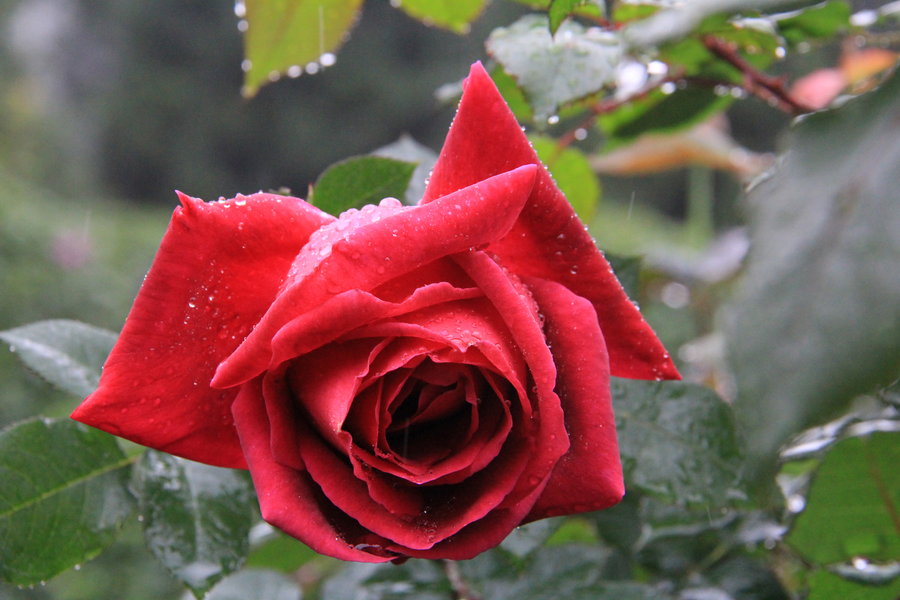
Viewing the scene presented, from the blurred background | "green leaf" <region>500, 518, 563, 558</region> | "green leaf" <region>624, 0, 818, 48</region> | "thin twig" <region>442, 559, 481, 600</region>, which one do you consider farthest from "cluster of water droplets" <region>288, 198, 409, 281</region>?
the blurred background

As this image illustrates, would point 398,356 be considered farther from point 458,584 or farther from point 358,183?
point 458,584

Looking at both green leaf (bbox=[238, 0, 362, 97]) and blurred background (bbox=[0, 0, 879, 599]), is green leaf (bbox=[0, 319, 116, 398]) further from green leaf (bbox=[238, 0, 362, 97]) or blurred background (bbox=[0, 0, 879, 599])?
blurred background (bbox=[0, 0, 879, 599])

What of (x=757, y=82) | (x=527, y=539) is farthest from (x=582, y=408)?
(x=757, y=82)

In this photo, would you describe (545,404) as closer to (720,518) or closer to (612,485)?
(612,485)

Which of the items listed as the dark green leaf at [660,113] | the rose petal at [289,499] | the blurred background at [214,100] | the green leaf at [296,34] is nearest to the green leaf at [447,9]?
the green leaf at [296,34]

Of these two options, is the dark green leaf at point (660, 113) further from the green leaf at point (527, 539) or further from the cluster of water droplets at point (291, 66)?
the green leaf at point (527, 539)

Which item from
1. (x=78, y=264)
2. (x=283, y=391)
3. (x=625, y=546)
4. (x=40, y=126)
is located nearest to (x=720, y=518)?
(x=625, y=546)
